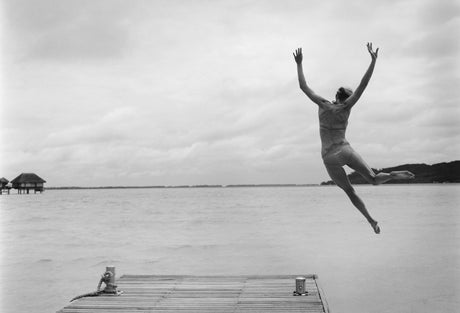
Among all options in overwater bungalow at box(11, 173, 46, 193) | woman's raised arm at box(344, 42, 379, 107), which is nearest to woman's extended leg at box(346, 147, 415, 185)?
woman's raised arm at box(344, 42, 379, 107)

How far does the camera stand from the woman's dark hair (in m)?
6.74

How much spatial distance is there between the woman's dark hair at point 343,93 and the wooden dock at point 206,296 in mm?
5776

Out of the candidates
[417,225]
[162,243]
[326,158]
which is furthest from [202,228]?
[326,158]

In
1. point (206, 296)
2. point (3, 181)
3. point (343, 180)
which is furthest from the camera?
point (3, 181)

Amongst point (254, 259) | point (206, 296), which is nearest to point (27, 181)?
point (254, 259)

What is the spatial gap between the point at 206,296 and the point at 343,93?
7.40m

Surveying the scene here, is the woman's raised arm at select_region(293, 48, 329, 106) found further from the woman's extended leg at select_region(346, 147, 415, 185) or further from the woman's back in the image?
the woman's extended leg at select_region(346, 147, 415, 185)

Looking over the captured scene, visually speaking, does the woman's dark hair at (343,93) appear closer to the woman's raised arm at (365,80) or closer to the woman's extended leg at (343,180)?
the woman's raised arm at (365,80)

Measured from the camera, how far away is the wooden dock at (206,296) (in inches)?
450

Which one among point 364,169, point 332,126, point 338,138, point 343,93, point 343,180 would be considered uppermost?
point 343,93

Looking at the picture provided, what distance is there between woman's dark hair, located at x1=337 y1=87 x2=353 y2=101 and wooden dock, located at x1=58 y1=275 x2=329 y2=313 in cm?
578

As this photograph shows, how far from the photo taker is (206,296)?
12.6m

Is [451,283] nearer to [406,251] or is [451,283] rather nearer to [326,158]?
[406,251]

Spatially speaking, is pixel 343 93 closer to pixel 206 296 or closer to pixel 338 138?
pixel 338 138
